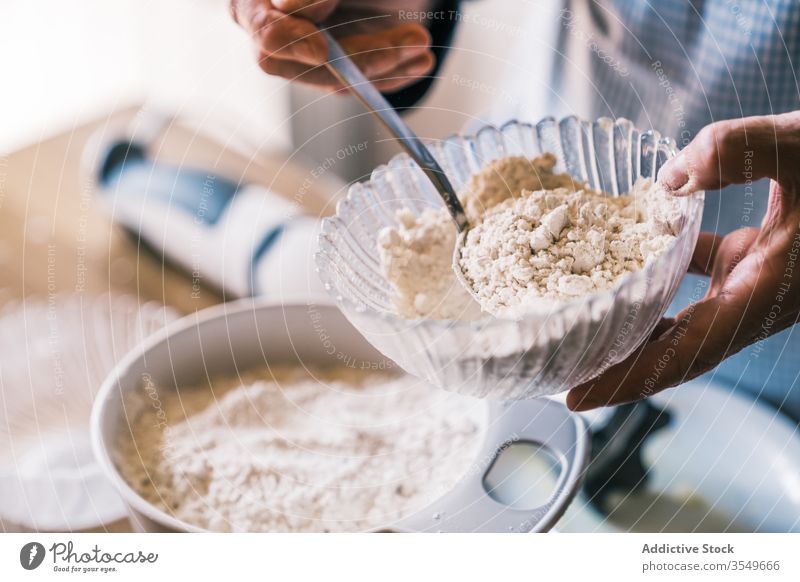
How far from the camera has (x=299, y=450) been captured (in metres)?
0.32

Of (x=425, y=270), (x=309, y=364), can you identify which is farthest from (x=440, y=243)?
(x=309, y=364)

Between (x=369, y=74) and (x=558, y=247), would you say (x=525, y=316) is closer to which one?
(x=558, y=247)

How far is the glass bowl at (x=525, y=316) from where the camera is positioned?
22cm

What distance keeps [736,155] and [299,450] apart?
0.21m

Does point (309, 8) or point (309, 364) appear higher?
point (309, 8)

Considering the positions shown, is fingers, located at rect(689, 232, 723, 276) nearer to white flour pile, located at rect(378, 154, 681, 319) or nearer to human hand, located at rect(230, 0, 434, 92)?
white flour pile, located at rect(378, 154, 681, 319)

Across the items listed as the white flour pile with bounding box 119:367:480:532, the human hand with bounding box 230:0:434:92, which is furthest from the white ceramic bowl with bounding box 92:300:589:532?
the human hand with bounding box 230:0:434:92

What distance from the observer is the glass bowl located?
0.22 metres

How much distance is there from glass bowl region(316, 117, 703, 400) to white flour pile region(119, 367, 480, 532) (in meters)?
0.07

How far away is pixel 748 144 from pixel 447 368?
5.0 inches

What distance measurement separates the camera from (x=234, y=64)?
1.15 ft

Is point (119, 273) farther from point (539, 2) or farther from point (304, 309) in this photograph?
point (539, 2)

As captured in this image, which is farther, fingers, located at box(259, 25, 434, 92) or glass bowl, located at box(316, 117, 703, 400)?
fingers, located at box(259, 25, 434, 92)
